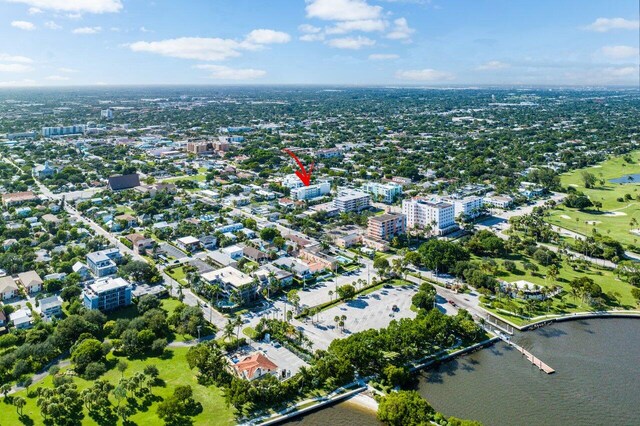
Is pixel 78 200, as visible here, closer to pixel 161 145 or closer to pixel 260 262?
pixel 260 262

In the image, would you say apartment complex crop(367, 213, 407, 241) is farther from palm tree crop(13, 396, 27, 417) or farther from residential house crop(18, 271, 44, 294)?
palm tree crop(13, 396, 27, 417)

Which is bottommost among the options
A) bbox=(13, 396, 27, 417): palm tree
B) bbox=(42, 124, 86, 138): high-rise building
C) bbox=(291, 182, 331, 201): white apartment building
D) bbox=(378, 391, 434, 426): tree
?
bbox=(378, 391, 434, 426): tree

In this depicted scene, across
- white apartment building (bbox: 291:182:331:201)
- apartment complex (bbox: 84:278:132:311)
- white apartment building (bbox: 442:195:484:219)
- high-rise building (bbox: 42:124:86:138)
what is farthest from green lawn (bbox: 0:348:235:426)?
high-rise building (bbox: 42:124:86:138)

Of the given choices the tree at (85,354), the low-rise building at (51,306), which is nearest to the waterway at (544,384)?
the tree at (85,354)

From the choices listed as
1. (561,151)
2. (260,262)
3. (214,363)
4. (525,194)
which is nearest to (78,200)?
(260,262)

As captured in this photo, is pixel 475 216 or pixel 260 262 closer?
pixel 260 262

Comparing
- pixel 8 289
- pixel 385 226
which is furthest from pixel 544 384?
pixel 8 289

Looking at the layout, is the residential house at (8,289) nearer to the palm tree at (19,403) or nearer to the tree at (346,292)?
the palm tree at (19,403)
